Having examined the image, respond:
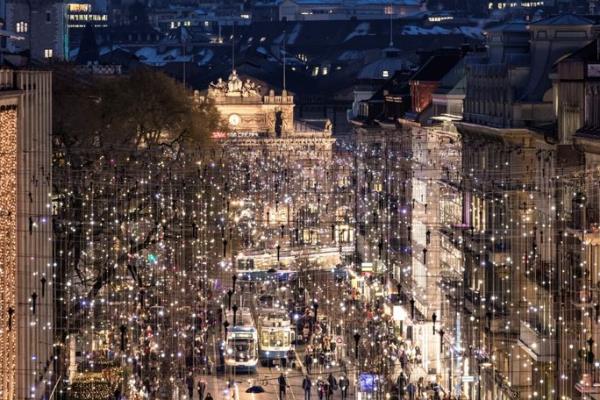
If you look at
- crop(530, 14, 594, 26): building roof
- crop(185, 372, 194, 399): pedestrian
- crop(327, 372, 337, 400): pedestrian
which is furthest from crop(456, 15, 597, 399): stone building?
crop(185, 372, 194, 399): pedestrian

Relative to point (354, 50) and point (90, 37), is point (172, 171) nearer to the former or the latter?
point (90, 37)

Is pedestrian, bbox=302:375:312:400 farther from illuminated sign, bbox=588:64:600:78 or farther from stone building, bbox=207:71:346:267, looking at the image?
illuminated sign, bbox=588:64:600:78

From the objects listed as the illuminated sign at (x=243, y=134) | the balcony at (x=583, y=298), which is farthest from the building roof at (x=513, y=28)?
the illuminated sign at (x=243, y=134)

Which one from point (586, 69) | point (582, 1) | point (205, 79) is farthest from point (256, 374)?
point (582, 1)

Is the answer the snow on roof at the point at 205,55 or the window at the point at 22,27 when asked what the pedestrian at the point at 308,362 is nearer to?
the window at the point at 22,27

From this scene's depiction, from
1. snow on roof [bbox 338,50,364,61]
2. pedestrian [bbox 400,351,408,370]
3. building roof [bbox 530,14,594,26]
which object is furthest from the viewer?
snow on roof [bbox 338,50,364,61]
